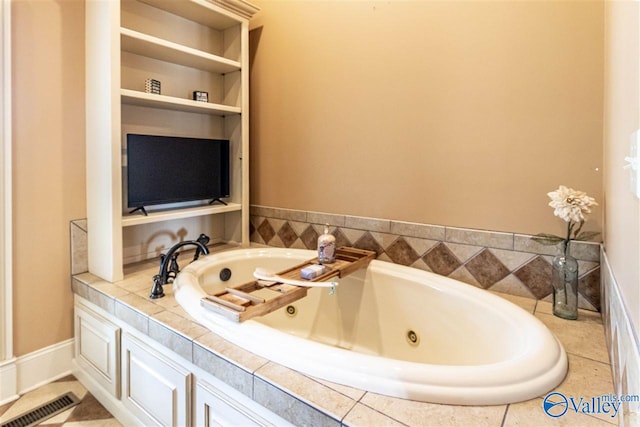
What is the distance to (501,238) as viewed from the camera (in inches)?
68.8

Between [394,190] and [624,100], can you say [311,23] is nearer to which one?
[394,190]

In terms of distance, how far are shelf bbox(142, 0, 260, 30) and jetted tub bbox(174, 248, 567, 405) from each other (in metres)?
1.57

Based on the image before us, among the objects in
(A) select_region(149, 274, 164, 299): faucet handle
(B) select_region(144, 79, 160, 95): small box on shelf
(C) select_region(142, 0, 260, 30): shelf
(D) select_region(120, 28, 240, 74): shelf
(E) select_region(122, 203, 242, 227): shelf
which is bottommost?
(A) select_region(149, 274, 164, 299): faucet handle

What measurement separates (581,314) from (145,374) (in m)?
1.92

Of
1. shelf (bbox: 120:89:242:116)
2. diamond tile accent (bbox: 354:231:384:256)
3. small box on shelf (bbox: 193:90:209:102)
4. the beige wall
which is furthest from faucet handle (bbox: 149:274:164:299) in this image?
the beige wall

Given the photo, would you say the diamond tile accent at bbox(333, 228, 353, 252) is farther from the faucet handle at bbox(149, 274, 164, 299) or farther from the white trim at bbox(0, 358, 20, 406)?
the white trim at bbox(0, 358, 20, 406)

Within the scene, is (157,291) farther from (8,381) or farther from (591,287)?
(591,287)

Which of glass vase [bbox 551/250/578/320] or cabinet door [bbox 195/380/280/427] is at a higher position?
glass vase [bbox 551/250/578/320]

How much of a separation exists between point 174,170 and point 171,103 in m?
0.41

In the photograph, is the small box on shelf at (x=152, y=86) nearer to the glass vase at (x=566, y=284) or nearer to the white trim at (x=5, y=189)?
the white trim at (x=5, y=189)

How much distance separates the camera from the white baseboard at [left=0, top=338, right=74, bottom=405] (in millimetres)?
1794

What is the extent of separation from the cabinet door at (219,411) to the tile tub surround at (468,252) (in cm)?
122

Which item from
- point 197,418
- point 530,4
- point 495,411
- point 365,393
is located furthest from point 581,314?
point 197,418

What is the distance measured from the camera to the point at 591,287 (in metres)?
1.57
